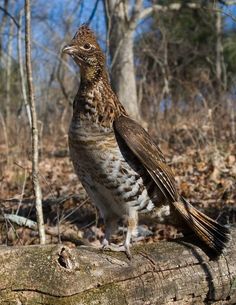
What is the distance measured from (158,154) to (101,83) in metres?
0.62

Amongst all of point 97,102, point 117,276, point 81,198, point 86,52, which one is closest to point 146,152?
point 97,102

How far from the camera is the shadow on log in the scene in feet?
8.74

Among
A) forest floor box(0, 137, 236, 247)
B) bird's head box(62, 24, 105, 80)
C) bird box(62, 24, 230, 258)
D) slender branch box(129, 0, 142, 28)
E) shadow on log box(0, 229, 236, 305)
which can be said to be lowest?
forest floor box(0, 137, 236, 247)

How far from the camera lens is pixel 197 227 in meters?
3.51

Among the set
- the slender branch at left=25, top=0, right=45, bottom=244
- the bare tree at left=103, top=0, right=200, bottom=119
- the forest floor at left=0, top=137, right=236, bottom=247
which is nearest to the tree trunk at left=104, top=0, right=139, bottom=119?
the bare tree at left=103, top=0, right=200, bottom=119

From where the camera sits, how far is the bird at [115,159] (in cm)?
341

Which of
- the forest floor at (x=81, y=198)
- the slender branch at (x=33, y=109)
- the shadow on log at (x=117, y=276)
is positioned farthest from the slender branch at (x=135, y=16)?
the shadow on log at (x=117, y=276)

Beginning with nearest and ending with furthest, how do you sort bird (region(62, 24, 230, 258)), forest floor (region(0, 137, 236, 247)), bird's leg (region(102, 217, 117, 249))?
bird (region(62, 24, 230, 258))
bird's leg (region(102, 217, 117, 249))
forest floor (region(0, 137, 236, 247))

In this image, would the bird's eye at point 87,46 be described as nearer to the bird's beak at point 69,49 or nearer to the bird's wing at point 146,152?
the bird's beak at point 69,49

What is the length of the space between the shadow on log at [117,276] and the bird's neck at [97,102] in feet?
2.86

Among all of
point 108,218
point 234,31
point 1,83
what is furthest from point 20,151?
point 234,31

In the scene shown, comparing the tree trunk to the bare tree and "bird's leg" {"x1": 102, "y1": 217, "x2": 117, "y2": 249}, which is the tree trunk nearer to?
the bare tree

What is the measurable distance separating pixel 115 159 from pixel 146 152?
0.77ft

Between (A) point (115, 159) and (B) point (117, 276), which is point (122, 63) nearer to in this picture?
(A) point (115, 159)
